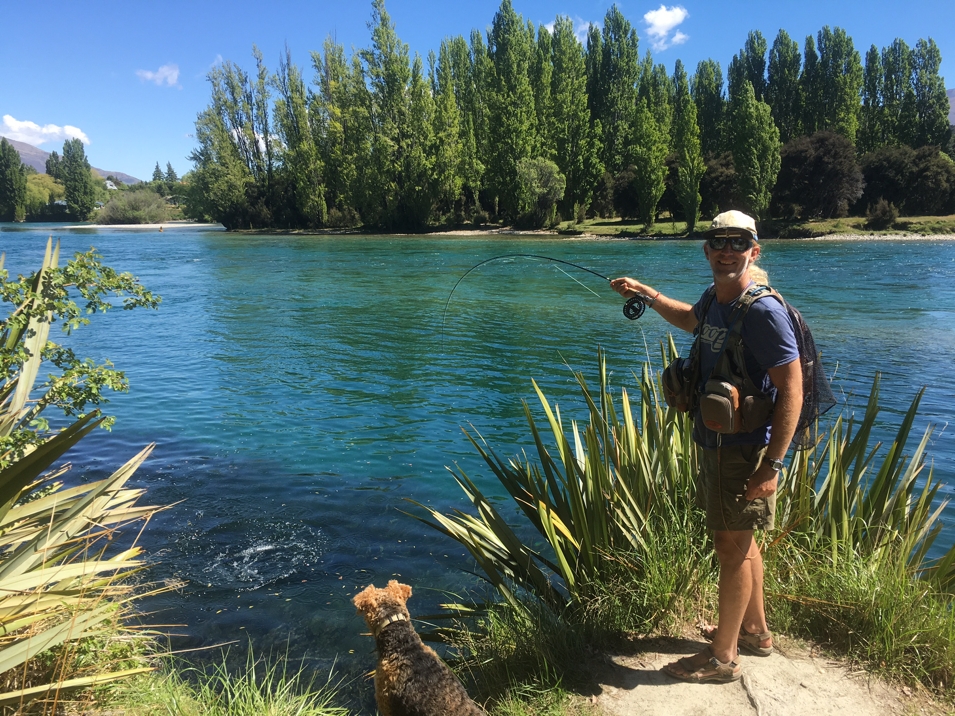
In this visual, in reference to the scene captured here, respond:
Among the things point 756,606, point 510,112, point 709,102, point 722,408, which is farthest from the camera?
point 709,102

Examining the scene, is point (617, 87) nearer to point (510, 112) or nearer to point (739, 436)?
point (510, 112)

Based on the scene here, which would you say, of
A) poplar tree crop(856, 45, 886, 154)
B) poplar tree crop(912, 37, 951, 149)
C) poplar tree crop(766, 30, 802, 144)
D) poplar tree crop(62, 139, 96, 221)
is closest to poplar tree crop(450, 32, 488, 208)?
poplar tree crop(766, 30, 802, 144)

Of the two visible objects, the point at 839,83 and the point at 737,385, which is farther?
the point at 839,83

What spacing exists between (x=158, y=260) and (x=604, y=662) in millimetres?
35735

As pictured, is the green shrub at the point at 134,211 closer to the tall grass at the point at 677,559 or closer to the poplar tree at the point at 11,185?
the poplar tree at the point at 11,185

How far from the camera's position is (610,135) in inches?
2280

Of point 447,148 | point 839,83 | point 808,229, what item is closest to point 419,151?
point 447,148

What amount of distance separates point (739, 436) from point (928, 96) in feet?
226

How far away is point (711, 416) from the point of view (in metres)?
2.42

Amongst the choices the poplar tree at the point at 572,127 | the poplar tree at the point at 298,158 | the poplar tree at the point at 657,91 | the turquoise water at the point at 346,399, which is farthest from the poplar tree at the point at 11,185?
the turquoise water at the point at 346,399

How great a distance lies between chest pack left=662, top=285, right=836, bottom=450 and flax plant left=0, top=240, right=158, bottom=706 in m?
2.35

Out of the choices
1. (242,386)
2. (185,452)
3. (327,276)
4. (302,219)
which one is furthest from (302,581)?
(302,219)

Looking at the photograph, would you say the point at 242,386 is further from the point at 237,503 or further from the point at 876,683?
the point at 876,683

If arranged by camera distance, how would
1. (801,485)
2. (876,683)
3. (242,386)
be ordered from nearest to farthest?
(876,683), (801,485), (242,386)
